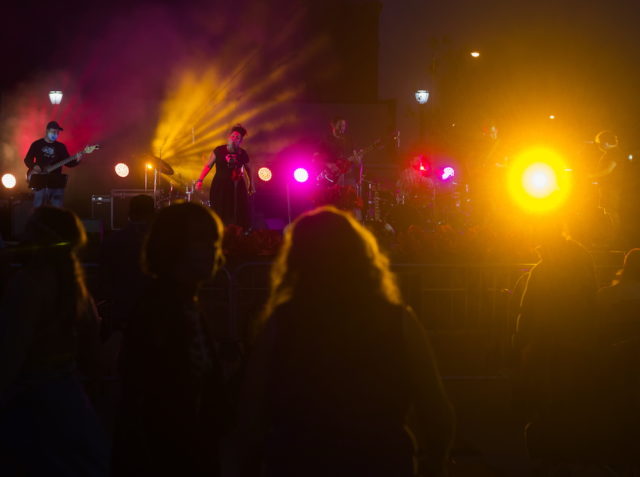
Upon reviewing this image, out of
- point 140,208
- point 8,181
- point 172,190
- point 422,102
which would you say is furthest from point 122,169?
point 140,208

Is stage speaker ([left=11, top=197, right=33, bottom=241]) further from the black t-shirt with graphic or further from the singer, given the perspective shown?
the singer

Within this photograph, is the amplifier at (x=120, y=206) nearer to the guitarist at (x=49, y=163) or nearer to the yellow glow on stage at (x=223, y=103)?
the yellow glow on stage at (x=223, y=103)

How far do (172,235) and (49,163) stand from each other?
35.6ft

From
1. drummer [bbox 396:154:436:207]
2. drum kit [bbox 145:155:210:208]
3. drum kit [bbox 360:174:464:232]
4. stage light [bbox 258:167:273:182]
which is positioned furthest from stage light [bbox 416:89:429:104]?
drum kit [bbox 145:155:210:208]

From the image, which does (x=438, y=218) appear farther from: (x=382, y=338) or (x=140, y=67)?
(x=382, y=338)

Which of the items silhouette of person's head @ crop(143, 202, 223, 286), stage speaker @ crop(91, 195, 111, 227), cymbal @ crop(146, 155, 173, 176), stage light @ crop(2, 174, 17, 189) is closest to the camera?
silhouette of person's head @ crop(143, 202, 223, 286)

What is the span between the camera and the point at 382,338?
2109 mm

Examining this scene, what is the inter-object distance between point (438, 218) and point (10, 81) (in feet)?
39.2

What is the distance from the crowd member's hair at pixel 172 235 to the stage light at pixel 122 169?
13889mm

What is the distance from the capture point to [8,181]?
16.6 meters

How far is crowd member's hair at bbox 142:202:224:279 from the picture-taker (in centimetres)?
251

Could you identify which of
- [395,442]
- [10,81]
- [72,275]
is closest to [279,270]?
[395,442]

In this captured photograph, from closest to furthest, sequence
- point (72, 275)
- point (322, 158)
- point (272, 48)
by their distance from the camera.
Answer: point (72, 275) < point (322, 158) < point (272, 48)

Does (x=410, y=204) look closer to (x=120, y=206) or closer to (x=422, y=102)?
(x=120, y=206)
